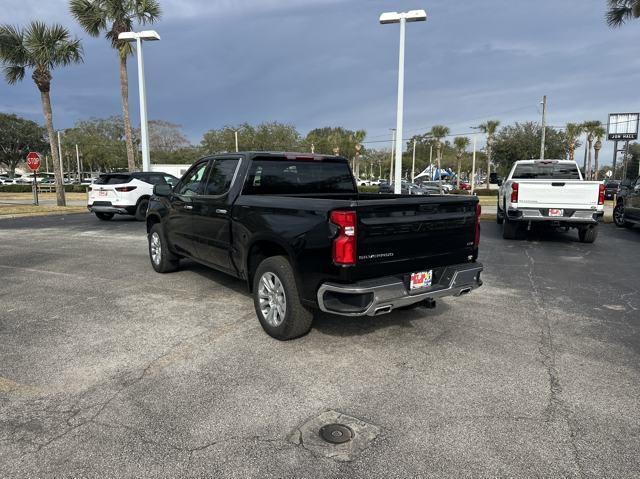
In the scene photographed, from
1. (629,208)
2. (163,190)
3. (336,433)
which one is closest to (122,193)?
(163,190)

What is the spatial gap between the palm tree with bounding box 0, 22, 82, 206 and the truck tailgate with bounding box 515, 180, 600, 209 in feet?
65.8

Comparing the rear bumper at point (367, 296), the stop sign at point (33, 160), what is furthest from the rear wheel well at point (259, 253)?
the stop sign at point (33, 160)

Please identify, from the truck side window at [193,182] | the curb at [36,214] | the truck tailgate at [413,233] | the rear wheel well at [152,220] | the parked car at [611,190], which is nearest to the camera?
the truck tailgate at [413,233]

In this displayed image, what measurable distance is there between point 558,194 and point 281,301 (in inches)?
308

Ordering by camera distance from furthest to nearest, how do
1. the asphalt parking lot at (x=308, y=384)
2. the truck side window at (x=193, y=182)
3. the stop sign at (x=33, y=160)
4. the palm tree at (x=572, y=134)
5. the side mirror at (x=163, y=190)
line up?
the palm tree at (x=572, y=134) < the stop sign at (x=33, y=160) < the side mirror at (x=163, y=190) < the truck side window at (x=193, y=182) < the asphalt parking lot at (x=308, y=384)

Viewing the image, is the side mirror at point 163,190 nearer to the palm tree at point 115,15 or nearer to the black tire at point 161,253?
the black tire at point 161,253

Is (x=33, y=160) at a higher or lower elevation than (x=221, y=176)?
higher

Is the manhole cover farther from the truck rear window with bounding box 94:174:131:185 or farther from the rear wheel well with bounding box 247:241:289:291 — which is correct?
the truck rear window with bounding box 94:174:131:185

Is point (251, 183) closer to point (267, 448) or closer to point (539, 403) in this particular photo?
point (267, 448)

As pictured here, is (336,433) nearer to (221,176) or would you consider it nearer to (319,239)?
(319,239)

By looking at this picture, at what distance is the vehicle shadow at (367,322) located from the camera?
183 inches

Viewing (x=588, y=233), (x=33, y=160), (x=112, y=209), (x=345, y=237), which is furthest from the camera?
(x=33, y=160)

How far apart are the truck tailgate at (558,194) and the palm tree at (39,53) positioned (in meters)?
20.1

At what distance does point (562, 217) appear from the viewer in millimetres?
9781
